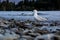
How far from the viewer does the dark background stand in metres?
4.30

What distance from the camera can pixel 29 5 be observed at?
429cm

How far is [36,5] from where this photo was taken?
14.4 ft

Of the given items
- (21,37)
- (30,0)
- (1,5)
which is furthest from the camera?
(1,5)

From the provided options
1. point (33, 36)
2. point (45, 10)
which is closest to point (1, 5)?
point (45, 10)

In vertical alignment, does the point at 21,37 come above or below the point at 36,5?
below

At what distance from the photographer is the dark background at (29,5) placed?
14.1 ft

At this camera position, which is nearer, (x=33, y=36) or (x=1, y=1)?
(x=33, y=36)

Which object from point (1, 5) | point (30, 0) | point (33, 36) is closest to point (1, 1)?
point (1, 5)

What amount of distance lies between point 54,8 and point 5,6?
3.72ft

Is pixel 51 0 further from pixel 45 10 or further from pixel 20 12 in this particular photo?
pixel 20 12

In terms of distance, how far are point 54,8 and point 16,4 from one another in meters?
0.90

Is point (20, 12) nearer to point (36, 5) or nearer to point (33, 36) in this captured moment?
point (36, 5)

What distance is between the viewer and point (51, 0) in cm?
445

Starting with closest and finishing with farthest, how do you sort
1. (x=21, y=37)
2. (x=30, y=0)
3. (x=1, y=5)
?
1. (x=21, y=37)
2. (x=30, y=0)
3. (x=1, y=5)
